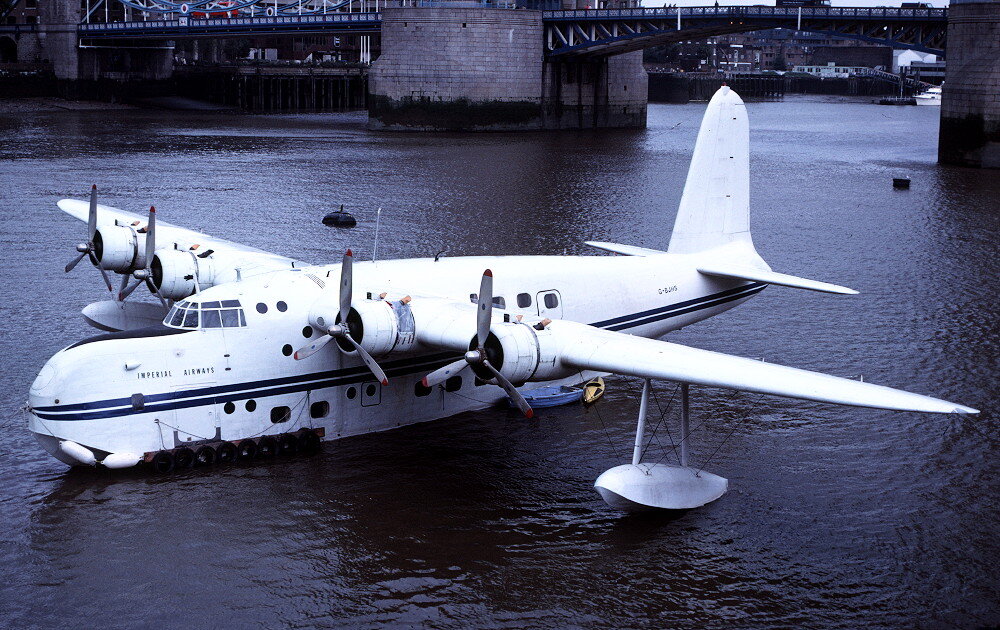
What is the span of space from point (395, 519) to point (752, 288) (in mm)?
11830

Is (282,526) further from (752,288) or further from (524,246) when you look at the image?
(524,246)

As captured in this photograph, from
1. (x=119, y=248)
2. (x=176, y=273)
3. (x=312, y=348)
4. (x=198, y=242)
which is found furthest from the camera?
(x=198, y=242)

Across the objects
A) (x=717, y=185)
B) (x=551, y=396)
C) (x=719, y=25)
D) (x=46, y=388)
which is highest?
(x=719, y=25)

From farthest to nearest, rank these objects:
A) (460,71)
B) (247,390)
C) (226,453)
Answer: (460,71) → (226,453) → (247,390)

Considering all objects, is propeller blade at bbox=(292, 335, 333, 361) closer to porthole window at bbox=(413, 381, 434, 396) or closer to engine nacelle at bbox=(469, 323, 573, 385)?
engine nacelle at bbox=(469, 323, 573, 385)

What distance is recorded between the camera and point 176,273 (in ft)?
83.7

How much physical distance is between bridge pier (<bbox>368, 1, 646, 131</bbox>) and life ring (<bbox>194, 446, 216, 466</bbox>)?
291 ft

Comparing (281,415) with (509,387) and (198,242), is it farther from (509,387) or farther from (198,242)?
(198,242)

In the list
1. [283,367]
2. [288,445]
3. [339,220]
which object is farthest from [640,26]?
[283,367]

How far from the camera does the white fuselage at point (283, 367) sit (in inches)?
769

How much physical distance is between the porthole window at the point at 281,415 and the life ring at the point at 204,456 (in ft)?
4.24

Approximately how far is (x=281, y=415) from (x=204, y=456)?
164 centimetres

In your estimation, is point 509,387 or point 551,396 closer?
point 509,387

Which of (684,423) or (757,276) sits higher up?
(757,276)
